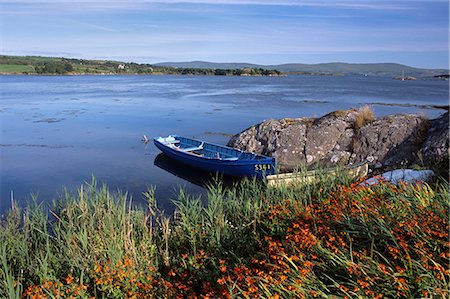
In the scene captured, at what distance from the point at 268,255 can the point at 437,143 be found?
11.5 metres

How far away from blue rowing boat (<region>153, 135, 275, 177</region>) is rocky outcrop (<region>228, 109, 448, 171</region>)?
4.40 feet

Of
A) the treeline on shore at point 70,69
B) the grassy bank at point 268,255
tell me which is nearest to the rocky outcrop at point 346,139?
the grassy bank at point 268,255

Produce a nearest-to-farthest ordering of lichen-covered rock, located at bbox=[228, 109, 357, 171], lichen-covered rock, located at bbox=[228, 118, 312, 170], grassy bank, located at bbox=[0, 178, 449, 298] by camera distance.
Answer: grassy bank, located at bbox=[0, 178, 449, 298] → lichen-covered rock, located at bbox=[228, 109, 357, 171] → lichen-covered rock, located at bbox=[228, 118, 312, 170]

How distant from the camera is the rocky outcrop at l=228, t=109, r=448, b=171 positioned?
16.5m

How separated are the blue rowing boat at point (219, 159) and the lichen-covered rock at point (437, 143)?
5221 millimetres

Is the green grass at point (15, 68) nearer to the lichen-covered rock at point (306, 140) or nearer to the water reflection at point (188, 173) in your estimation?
the water reflection at point (188, 173)

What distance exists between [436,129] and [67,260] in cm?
1438

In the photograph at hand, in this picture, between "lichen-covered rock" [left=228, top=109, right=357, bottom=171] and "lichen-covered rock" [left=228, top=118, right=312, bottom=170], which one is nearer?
"lichen-covered rock" [left=228, top=109, right=357, bottom=171]

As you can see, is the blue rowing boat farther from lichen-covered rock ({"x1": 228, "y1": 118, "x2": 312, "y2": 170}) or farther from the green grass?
the green grass

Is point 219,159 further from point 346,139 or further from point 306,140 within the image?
point 346,139

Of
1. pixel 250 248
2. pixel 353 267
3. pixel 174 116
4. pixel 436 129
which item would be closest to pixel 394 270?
pixel 353 267

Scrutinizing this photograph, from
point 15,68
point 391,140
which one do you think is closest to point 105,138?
point 391,140

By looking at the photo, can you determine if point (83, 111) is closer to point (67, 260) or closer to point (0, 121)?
point (0, 121)

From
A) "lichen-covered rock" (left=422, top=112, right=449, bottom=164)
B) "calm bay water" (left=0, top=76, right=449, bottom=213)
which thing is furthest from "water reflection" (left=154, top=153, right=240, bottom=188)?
"lichen-covered rock" (left=422, top=112, right=449, bottom=164)
